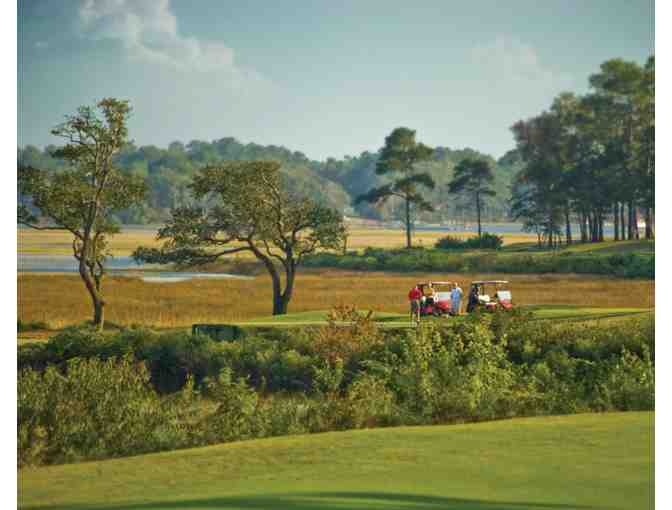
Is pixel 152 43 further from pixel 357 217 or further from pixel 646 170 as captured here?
pixel 646 170

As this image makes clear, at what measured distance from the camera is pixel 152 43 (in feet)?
29.0

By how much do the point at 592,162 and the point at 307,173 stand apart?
282cm

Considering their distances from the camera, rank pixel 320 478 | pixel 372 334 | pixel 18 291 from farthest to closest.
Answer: pixel 372 334 → pixel 18 291 → pixel 320 478

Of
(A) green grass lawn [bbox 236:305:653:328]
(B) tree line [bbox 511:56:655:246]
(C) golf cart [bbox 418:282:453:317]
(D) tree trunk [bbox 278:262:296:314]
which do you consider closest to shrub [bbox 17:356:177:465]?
(A) green grass lawn [bbox 236:305:653:328]

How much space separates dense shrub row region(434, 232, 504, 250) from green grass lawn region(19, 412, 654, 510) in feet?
6.08

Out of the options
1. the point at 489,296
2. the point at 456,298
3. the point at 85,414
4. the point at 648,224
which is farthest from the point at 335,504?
the point at 648,224

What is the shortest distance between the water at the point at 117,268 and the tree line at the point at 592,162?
2964 millimetres

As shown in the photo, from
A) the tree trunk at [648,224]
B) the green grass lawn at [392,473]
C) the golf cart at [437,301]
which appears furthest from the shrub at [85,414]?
the tree trunk at [648,224]

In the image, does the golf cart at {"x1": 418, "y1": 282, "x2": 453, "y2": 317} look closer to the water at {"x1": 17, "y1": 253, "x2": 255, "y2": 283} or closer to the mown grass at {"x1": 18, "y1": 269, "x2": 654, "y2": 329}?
the mown grass at {"x1": 18, "y1": 269, "x2": 654, "y2": 329}

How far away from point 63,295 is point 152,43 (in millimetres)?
2393

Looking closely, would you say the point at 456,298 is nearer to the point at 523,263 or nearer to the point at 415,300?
the point at 415,300

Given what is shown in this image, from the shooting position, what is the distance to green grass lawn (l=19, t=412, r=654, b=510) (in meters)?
5.75

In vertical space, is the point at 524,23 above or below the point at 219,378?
above

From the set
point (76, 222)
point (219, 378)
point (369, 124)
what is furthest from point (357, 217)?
point (76, 222)
